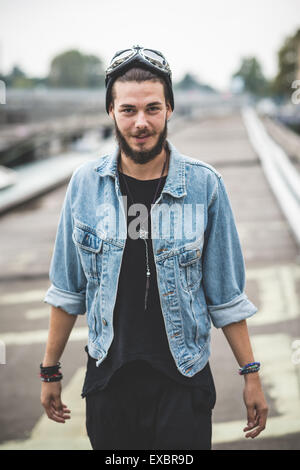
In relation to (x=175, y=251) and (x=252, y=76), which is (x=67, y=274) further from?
(x=252, y=76)

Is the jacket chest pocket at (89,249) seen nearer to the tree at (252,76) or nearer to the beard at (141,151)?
the beard at (141,151)

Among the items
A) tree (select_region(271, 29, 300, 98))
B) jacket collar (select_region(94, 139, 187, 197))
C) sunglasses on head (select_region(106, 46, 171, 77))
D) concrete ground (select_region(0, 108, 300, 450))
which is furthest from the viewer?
tree (select_region(271, 29, 300, 98))

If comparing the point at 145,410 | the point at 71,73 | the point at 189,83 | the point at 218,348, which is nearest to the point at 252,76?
the point at 189,83

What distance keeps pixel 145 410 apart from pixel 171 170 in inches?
39.2

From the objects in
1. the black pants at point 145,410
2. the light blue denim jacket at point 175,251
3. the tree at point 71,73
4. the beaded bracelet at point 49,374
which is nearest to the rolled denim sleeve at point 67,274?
the light blue denim jacket at point 175,251

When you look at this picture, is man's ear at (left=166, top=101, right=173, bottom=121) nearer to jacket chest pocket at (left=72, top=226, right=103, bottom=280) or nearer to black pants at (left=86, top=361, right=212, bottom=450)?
jacket chest pocket at (left=72, top=226, right=103, bottom=280)

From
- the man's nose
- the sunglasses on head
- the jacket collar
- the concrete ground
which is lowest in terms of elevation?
the concrete ground

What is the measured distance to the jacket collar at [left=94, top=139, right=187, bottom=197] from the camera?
1.88 metres

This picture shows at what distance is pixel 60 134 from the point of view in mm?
42281

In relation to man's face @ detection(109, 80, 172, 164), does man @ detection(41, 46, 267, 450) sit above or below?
below

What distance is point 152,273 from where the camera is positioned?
6.19ft

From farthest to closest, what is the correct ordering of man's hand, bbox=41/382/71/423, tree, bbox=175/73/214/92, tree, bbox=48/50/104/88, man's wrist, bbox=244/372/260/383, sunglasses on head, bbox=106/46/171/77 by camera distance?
tree, bbox=175/73/214/92 < tree, bbox=48/50/104/88 < man's hand, bbox=41/382/71/423 < man's wrist, bbox=244/372/260/383 < sunglasses on head, bbox=106/46/171/77

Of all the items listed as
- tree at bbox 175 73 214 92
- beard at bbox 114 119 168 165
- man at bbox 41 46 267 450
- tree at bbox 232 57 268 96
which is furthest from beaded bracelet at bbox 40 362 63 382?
tree at bbox 175 73 214 92

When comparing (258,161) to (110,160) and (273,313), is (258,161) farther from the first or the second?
(110,160)
